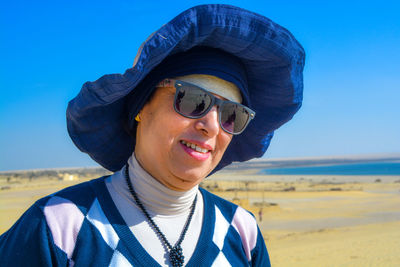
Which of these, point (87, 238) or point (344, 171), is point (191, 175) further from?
point (344, 171)

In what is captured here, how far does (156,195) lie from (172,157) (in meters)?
0.18

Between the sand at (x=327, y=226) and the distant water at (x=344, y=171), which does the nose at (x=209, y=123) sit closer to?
the sand at (x=327, y=226)

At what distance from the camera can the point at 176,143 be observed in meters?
1.73

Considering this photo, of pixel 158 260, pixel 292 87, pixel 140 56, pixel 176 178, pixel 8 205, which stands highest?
pixel 140 56

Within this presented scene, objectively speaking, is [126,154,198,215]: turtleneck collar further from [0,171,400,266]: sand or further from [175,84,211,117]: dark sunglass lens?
[0,171,400,266]: sand

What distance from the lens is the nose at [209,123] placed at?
68.5 inches

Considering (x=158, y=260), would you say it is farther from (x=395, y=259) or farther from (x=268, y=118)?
(x=395, y=259)

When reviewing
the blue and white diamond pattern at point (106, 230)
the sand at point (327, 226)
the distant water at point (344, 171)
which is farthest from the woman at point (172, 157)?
the distant water at point (344, 171)

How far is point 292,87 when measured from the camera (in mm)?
2123

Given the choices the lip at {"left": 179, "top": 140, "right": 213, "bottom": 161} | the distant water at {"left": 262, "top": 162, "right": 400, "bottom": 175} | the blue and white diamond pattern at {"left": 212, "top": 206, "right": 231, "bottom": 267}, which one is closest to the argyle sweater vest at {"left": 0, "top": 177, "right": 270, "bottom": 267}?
the blue and white diamond pattern at {"left": 212, "top": 206, "right": 231, "bottom": 267}

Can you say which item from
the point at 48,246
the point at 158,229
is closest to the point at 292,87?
the point at 158,229

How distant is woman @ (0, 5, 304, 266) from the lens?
1.50m

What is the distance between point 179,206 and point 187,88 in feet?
1.67

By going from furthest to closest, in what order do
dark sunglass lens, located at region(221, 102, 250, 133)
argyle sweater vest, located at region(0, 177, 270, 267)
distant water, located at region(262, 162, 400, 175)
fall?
1. distant water, located at region(262, 162, 400, 175)
2. dark sunglass lens, located at region(221, 102, 250, 133)
3. argyle sweater vest, located at region(0, 177, 270, 267)
